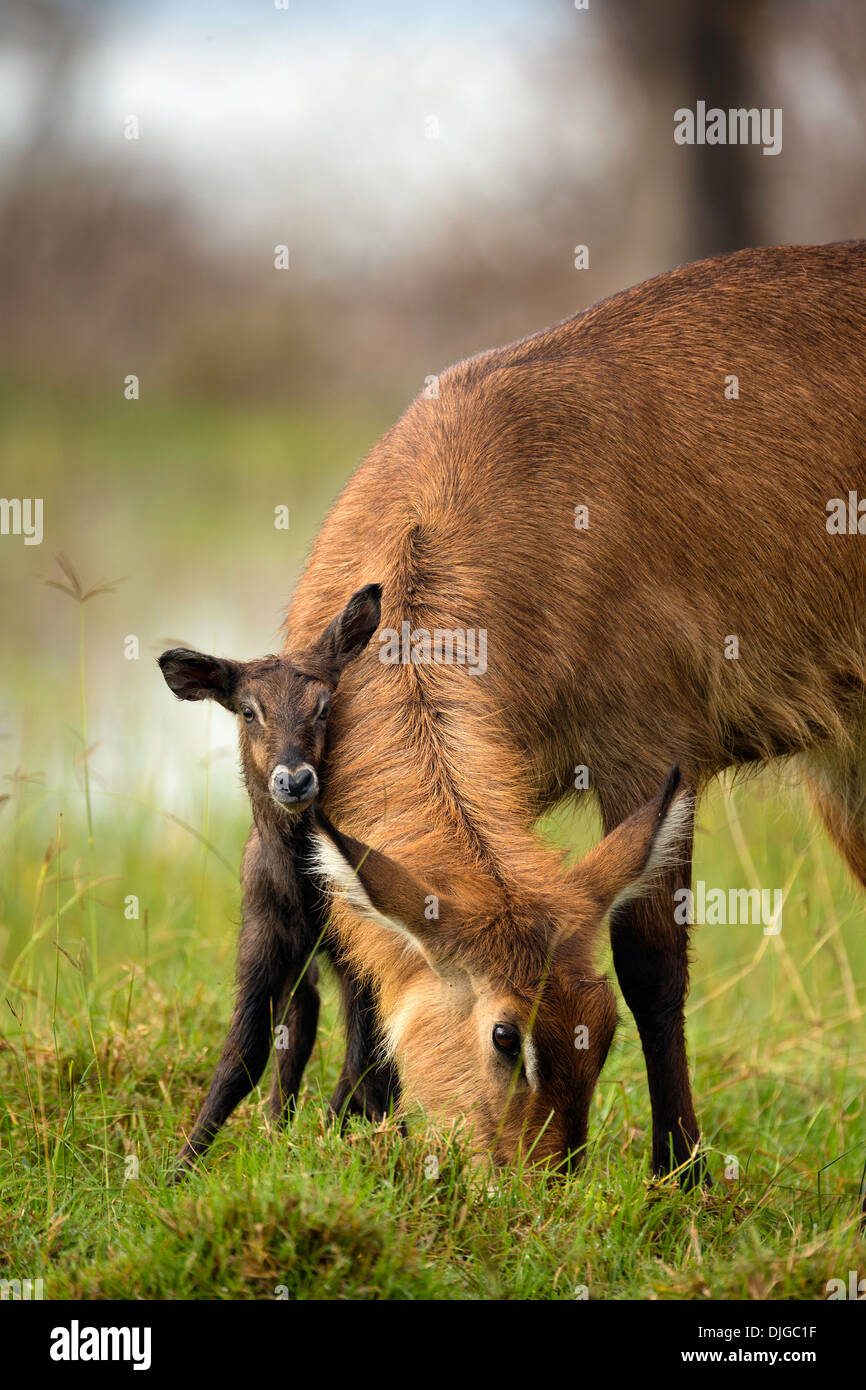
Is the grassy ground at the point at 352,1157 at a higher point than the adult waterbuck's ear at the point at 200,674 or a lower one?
lower

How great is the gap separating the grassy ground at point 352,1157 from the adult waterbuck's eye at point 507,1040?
36 centimetres

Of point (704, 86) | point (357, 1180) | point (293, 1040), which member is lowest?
point (357, 1180)

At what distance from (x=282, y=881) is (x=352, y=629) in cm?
88

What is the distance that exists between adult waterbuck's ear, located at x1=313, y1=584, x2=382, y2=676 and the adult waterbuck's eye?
4.33 feet

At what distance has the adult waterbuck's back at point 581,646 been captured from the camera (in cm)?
428

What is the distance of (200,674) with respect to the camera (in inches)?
196

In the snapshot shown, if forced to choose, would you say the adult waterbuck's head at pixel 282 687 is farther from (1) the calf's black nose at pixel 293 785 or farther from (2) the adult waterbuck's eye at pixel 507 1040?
(2) the adult waterbuck's eye at pixel 507 1040

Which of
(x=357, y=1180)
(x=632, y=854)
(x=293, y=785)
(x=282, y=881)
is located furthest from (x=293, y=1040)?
(x=632, y=854)

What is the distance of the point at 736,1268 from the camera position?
4164 mm

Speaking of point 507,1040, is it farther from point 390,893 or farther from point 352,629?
point 352,629

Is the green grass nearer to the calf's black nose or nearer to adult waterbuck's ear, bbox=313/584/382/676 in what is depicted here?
the calf's black nose

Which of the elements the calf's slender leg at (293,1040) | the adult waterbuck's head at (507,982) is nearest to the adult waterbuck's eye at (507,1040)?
the adult waterbuck's head at (507,982)

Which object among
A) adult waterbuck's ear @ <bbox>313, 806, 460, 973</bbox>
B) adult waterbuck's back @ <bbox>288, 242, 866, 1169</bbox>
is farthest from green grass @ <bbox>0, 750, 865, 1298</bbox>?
adult waterbuck's ear @ <bbox>313, 806, 460, 973</bbox>

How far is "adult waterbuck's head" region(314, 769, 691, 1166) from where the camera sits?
417cm
